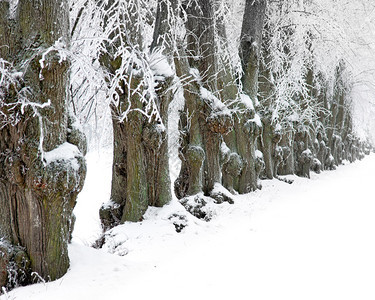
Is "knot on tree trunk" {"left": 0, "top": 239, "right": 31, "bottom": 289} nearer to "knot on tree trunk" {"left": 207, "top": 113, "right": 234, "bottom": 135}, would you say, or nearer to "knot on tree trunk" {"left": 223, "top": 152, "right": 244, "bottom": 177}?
"knot on tree trunk" {"left": 207, "top": 113, "right": 234, "bottom": 135}

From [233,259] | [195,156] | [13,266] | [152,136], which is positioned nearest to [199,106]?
[195,156]

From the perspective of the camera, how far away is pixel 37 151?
10.7ft

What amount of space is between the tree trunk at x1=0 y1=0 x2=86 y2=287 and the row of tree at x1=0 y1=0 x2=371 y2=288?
0.03 ft

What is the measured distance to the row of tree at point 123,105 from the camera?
129 inches

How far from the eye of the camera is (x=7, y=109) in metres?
3.18

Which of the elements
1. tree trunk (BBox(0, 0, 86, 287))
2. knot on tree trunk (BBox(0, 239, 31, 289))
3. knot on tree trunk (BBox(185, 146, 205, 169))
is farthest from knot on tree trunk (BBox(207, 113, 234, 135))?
knot on tree trunk (BBox(0, 239, 31, 289))

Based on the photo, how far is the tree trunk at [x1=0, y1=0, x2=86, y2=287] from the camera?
3.25 meters

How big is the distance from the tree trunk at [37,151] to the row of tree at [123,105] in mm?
10

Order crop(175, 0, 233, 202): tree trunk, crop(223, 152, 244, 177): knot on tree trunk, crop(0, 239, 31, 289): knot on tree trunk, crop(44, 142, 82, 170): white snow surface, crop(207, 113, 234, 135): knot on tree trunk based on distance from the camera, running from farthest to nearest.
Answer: crop(223, 152, 244, 177): knot on tree trunk, crop(207, 113, 234, 135): knot on tree trunk, crop(175, 0, 233, 202): tree trunk, crop(44, 142, 82, 170): white snow surface, crop(0, 239, 31, 289): knot on tree trunk

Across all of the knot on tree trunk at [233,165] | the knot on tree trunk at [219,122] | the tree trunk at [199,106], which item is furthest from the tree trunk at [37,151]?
the knot on tree trunk at [233,165]

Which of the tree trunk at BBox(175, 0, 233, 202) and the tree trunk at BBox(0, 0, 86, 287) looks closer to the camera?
the tree trunk at BBox(0, 0, 86, 287)

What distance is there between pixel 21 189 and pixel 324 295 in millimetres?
3137

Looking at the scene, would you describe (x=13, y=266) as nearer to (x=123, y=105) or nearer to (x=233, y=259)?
(x=233, y=259)

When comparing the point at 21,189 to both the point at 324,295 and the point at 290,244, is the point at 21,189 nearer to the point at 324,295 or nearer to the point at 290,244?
the point at 324,295
